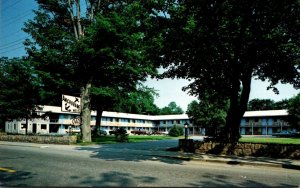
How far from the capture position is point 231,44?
1745 cm

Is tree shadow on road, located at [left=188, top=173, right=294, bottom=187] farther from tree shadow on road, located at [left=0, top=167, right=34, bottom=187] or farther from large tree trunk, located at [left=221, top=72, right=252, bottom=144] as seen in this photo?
large tree trunk, located at [left=221, top=72, right=252, bottom=144]

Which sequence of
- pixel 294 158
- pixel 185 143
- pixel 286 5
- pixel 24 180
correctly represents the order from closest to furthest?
pixel 24 180 < pixel 286 5 < pixel 294 158 < pixel 185 143

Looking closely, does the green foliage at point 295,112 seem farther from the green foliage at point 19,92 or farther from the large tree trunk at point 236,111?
the green foliage at point 19,92

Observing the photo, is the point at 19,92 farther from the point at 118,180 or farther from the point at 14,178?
the point at 118,180

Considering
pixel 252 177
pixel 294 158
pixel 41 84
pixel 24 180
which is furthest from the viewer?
pixel 41 84

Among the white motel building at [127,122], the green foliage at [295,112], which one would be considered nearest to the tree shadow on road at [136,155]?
the white motel building at [127,122]

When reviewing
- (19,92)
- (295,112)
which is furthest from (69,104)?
(295,112)

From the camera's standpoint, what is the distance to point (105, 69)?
2806 centimetres

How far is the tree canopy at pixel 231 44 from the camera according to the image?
13.4 m

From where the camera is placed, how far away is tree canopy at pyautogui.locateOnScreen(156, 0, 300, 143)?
13.4 meters

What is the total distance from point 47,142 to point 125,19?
47.6 ft

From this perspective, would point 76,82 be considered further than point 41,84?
No

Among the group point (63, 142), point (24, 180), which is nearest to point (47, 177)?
point (24, 180)

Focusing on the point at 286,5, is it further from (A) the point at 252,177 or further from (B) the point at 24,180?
(B) the point at 24,180
